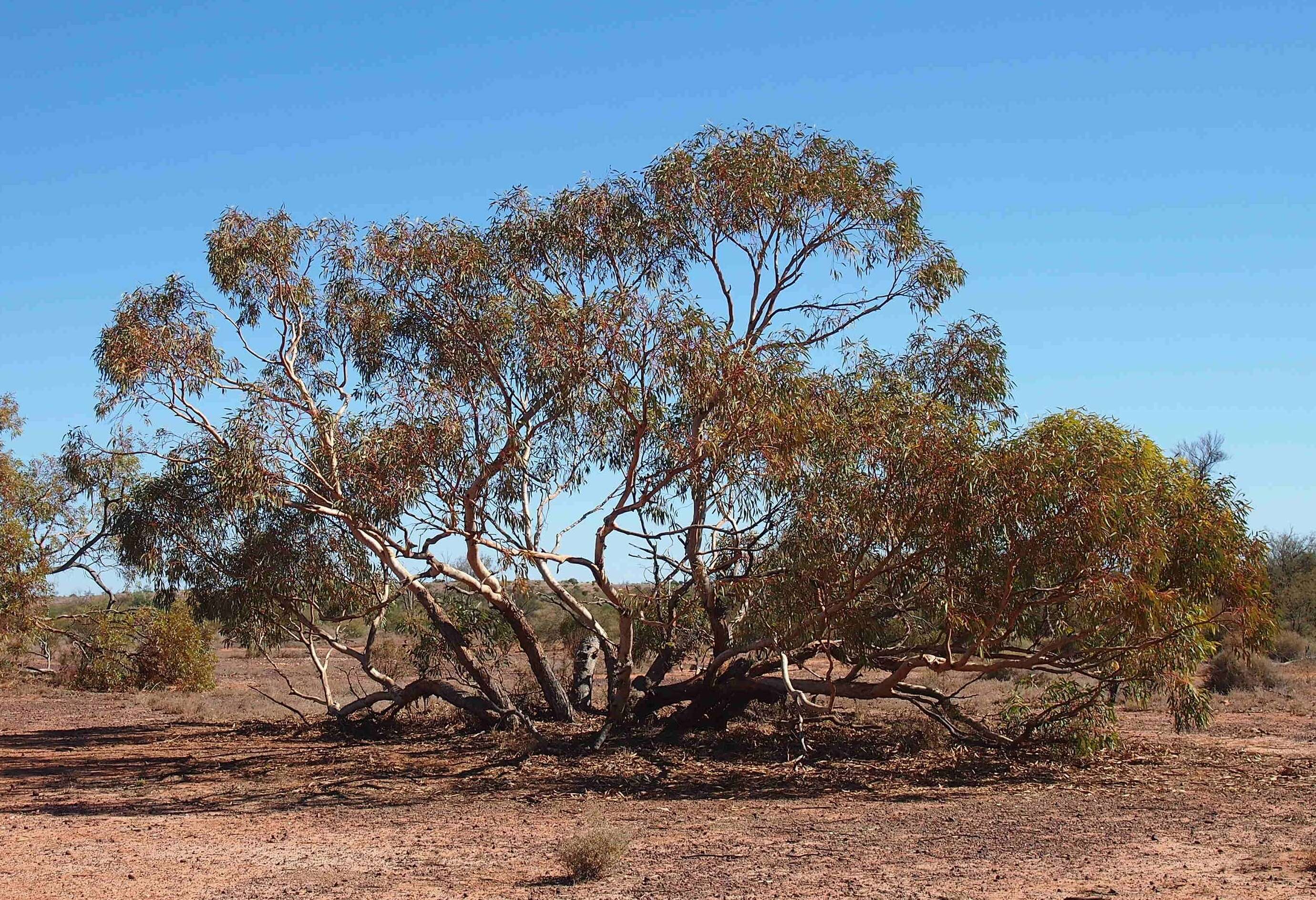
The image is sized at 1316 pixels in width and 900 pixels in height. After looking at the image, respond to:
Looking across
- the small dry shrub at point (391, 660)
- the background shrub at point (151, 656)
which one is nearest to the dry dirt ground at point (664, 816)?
the background shrub at point (151, 656)

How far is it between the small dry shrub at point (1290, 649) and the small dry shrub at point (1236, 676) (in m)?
5.84

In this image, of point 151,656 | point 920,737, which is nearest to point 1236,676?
point 920,737

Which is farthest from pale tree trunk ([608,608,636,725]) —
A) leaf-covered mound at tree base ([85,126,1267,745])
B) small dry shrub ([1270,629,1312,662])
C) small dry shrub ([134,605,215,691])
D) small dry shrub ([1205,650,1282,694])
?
small dry shrub ([1270,629,1312,662])

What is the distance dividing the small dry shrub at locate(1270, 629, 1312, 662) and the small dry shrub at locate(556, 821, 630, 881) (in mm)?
23610

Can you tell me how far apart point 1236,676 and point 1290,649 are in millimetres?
7410

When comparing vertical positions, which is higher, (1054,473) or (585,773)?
(1054,473)

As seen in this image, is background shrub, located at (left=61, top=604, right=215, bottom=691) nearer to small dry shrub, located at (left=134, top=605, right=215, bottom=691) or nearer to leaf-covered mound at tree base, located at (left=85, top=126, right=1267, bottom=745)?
small dry shrub, located at (left=134, top=605, right=215, bottom=691)

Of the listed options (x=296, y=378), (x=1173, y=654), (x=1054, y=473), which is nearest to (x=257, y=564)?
(x=296, y=378)

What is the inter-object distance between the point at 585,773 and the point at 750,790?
6.21 feet

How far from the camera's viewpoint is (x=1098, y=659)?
39.1ft

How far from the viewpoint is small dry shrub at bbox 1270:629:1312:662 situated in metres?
27.1

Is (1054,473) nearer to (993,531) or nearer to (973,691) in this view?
(993,531)

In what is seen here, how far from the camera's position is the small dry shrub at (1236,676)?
2095 cm

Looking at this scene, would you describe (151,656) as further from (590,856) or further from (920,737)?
(590,856)
